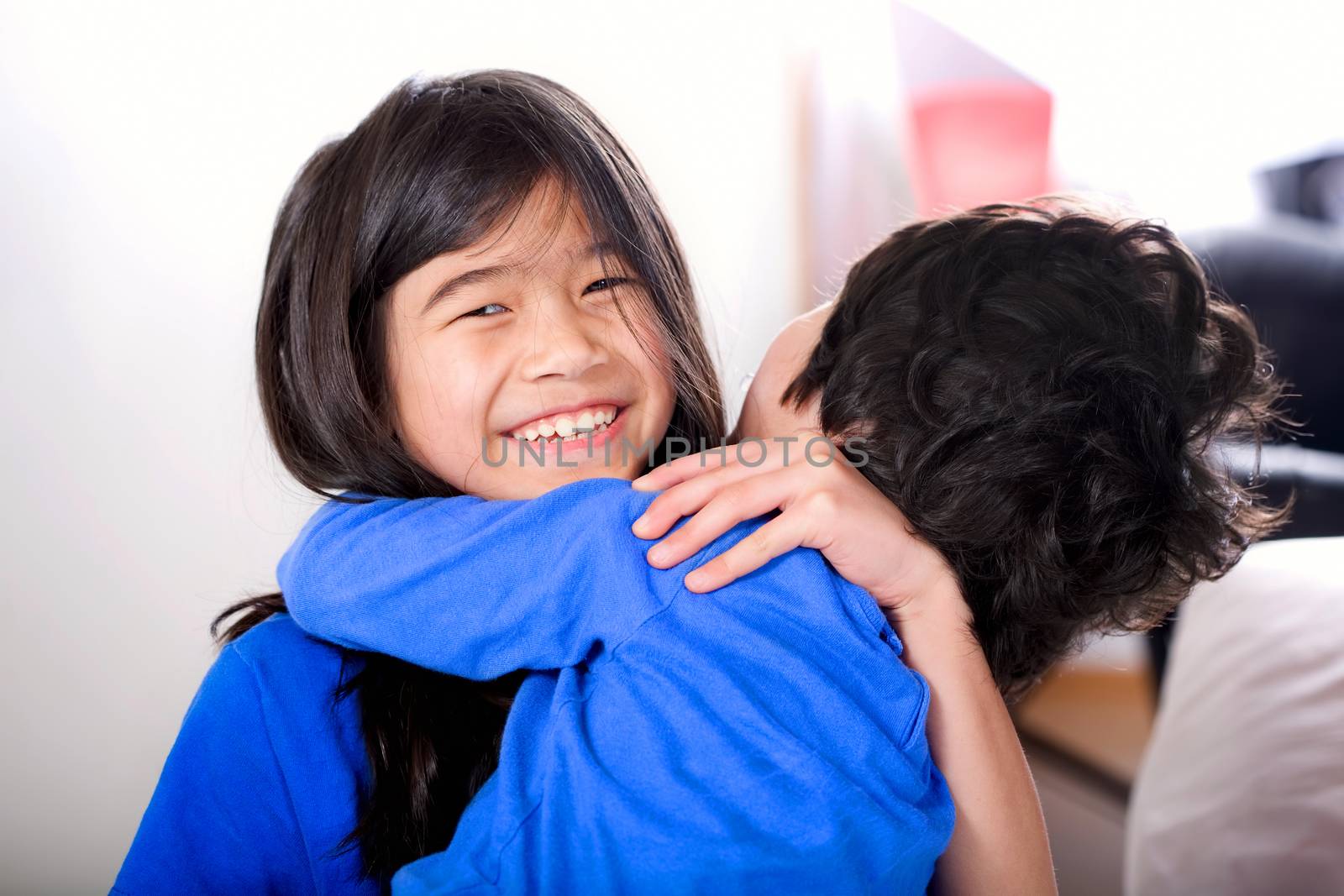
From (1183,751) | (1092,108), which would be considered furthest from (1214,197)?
(1183,751)

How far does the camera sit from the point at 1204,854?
3.63ft

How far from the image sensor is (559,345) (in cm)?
83

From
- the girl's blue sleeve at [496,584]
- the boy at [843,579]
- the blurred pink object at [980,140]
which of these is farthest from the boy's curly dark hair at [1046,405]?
the blurred pink object at [980,140]

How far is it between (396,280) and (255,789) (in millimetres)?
A: 391

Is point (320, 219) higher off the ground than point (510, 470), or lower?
higher

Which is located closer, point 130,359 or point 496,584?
point 496,584

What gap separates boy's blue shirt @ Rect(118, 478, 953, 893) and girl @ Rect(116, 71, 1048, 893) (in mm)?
13

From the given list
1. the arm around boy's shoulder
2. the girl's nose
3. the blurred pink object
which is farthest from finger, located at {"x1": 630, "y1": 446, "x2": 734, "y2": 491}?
the blurred pink object

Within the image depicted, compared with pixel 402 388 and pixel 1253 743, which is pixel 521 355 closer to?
pixel 402 388

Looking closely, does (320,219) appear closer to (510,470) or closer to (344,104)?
(510,470)

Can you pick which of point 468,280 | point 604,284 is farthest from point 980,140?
point 468,280

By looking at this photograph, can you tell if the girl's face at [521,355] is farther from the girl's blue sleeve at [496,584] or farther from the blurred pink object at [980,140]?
the blurred pink object at [980,140]

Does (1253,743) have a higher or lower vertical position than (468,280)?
lower

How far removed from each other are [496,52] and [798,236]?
3.01ft
